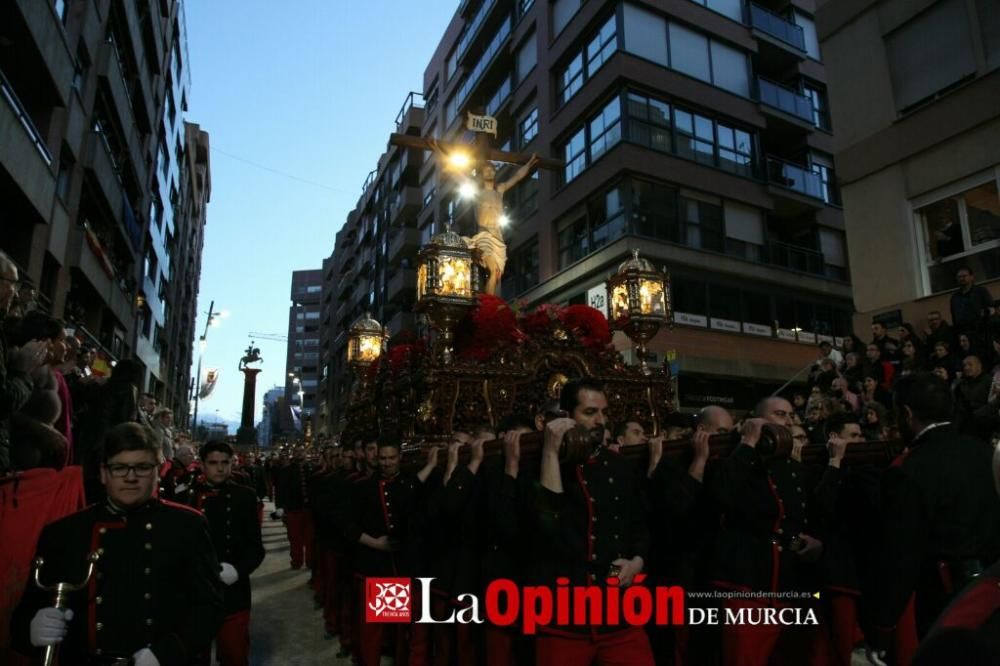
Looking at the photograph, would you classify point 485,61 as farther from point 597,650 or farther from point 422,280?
point 597,650

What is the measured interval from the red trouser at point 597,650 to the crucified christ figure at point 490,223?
6708mm

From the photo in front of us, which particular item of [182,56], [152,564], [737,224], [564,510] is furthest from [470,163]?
[182,56]

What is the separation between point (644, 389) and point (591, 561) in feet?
16.8

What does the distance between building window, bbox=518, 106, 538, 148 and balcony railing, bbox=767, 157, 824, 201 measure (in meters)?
9.48

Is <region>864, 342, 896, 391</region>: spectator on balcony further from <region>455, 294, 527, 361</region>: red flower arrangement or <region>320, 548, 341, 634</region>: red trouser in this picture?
<region>320, 548, 341, 634</region>: red trouser

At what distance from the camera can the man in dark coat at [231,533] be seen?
4.61m

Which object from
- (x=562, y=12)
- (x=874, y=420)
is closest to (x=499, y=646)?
(x=874, y=420)

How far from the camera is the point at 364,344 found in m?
11.7

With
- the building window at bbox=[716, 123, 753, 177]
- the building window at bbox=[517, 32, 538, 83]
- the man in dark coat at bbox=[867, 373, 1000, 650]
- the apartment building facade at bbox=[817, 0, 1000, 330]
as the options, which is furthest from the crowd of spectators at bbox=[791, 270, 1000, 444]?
the building window at bbox=[517, 32, 538, 83]

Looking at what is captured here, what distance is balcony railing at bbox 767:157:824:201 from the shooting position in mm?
23627

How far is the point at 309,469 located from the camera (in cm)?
1388

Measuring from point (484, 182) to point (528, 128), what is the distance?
Answer: 1727 cm

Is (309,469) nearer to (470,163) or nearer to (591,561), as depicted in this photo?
(470,163)

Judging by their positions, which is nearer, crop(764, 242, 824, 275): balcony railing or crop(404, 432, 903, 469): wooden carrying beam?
crop(404, 432, 903, 469): wooden carrying beam
